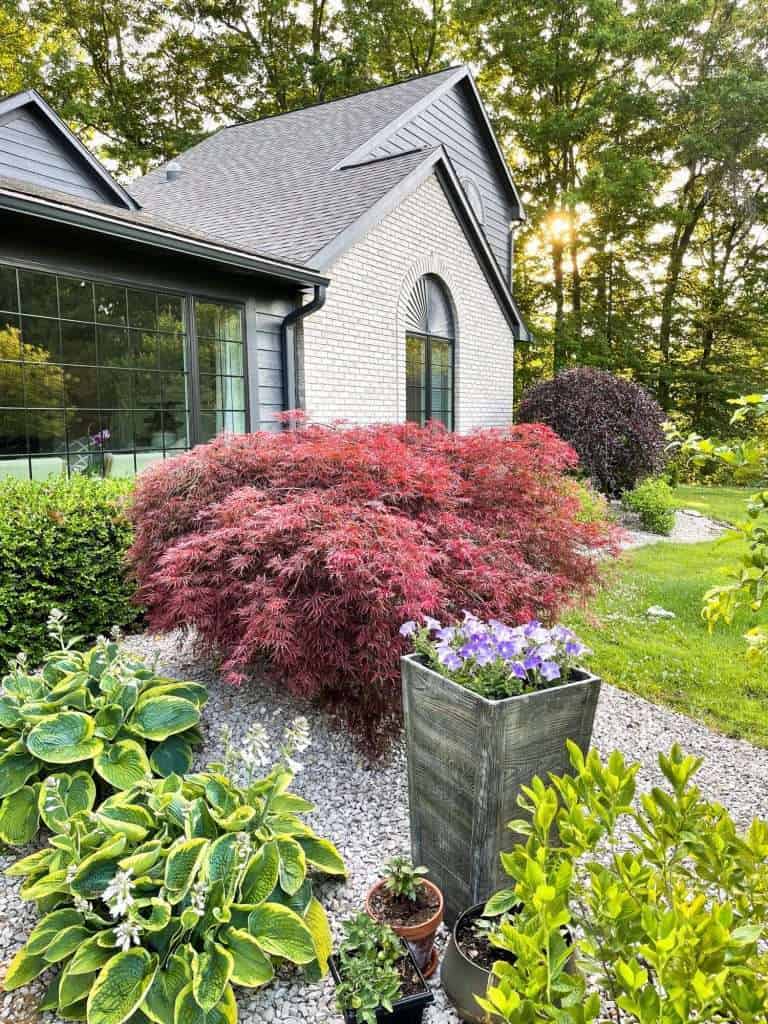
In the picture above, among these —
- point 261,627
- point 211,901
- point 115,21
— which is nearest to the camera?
point 211,901

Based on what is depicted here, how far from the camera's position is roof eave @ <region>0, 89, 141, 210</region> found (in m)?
7.36

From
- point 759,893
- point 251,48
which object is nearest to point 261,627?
point 759,893

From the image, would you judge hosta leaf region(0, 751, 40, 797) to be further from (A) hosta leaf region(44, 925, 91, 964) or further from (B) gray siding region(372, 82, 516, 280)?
(B) gray siding region(372, 82, 516, 280)

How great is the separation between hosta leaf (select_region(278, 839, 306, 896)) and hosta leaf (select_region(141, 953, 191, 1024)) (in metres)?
0.35

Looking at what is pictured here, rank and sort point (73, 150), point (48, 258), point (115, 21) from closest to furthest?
1. point (48, 258)
2. point (73, 150)
3. point (115, 21)

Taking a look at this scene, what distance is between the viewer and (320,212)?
8.70 metres

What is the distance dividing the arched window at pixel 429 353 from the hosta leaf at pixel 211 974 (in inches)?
334

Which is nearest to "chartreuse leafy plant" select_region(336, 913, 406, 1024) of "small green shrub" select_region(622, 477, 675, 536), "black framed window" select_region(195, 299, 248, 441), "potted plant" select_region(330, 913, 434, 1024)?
"potted plant" select_region(330, 913, 434, 1024)

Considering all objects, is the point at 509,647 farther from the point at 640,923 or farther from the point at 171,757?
the point at 171,757

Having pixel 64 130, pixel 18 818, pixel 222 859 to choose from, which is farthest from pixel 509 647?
pixel 64 130

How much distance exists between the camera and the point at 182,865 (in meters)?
1.93

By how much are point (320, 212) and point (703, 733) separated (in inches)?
302

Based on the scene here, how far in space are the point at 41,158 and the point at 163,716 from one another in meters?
7.96

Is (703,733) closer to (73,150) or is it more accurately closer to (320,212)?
(320,212)
